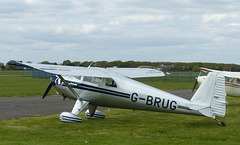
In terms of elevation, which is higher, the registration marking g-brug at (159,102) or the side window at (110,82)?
the side window at (110,82)

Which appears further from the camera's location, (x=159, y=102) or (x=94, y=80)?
(x=94, y=80)

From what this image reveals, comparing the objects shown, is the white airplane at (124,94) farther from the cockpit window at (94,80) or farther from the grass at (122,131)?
the grass at (122,131)

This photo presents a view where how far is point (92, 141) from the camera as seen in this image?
319 inches

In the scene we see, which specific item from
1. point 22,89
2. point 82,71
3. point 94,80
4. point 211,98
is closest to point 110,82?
point 94,80

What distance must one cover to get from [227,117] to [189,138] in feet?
14.9

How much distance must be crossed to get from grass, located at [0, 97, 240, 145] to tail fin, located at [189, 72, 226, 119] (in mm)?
557

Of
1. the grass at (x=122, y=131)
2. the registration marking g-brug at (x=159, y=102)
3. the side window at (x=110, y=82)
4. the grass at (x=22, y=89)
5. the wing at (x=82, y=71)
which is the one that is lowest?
the grass at (x=22, y=89)

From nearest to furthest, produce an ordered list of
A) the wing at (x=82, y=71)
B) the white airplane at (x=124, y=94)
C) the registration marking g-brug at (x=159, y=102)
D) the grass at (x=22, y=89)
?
the wing at (x=82, y=71) < the white airplane at (x=124, y=94) < the registration marking g-brug at (x=159, y=102) < the grass at (x=22, y=89)

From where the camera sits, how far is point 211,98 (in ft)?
32.2

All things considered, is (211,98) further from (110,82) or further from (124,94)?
(110,82)

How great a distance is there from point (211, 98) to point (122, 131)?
280 centimetres

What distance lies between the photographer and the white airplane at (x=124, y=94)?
977 centimetres

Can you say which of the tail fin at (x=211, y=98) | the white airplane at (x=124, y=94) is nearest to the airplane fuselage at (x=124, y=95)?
the white airplane at (x=124, y=94)

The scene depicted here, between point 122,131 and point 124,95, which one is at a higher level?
point 124,95
